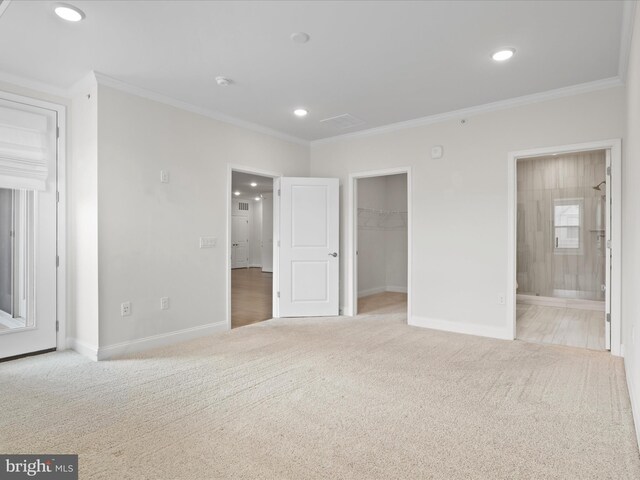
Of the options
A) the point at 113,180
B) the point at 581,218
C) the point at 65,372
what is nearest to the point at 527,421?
the point at 65,372

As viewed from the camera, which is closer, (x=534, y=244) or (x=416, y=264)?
(x=416, y=264)

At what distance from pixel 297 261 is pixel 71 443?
353 cm

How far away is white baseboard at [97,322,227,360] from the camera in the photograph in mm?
3521

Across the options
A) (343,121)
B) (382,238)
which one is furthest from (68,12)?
(382,238)

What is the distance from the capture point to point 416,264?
4812 mm

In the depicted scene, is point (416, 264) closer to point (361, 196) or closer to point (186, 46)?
point (361, 196)

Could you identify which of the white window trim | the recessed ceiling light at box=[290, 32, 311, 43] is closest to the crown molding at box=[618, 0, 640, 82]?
the recessed ceiling light at box=[290, 32, 311, 43]

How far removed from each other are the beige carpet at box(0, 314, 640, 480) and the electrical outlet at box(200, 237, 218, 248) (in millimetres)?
1173

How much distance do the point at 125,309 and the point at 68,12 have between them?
8.12 ft

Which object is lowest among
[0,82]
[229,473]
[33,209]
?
[229,473]

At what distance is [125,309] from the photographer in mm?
3645

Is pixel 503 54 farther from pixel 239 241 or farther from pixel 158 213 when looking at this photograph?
pixel 239 241

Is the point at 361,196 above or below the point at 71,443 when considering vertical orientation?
above

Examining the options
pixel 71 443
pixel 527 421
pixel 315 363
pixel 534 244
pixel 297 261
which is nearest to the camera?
pixel 71 443
